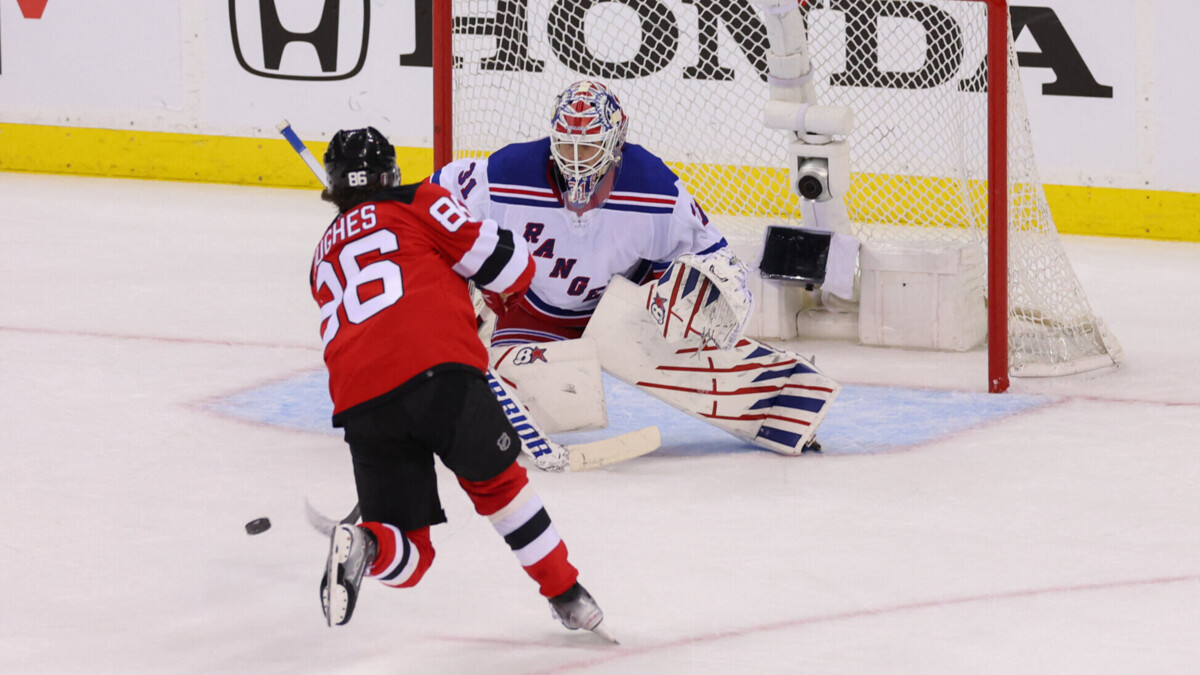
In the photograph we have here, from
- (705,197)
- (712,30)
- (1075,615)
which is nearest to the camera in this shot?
(1075,615)

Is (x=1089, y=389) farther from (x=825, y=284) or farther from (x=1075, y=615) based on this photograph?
(x=1075, y=615)

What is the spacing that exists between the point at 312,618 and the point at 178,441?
1215 mm

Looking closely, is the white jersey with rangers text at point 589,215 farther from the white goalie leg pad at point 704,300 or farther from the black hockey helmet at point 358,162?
the black hockey helmet at point 358,162

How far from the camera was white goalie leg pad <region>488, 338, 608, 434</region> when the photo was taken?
12.2 feet

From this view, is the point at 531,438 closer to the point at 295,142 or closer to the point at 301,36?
the point at 295,142

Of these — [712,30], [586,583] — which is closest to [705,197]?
[712,30]

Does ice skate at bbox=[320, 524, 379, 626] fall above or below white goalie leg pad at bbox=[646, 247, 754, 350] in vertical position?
below

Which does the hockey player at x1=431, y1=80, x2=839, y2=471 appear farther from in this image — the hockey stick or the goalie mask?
the hockey stick

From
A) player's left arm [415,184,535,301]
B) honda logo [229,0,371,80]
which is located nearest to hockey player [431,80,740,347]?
player's left arm [415,184,535,301]

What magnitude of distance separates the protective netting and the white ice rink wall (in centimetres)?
10

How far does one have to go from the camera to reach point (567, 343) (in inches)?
146

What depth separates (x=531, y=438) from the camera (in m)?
3.59

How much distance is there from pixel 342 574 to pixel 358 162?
644 mm

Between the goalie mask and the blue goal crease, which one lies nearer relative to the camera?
the goalie mask
